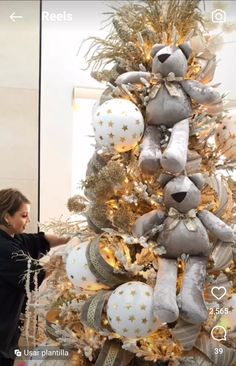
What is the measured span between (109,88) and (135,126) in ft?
0.62

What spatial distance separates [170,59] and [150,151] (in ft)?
0.74

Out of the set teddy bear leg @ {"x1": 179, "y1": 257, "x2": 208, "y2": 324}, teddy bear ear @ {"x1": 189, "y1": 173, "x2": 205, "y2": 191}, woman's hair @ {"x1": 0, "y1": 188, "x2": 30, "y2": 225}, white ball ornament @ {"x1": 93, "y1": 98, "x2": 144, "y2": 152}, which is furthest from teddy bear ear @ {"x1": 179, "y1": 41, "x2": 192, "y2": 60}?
woman's hair @ {"x1": 0, "y1": 188, "x2": 30, "y2": 225}

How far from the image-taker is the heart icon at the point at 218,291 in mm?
1244

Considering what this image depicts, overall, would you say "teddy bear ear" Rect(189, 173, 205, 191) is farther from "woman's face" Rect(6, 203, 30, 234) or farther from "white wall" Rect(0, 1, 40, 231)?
"white wall" Rect(0, 1, 40, 231)

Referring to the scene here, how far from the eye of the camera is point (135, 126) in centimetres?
122

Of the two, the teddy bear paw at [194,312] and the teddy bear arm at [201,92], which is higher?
the teddy bear arm at [201,92]

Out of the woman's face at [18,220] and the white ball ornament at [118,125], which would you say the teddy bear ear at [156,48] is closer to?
the white ball ornament at [118,125]

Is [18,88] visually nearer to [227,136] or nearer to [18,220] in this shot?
[18,220]

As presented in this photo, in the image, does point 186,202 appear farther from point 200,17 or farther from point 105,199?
point 200,17

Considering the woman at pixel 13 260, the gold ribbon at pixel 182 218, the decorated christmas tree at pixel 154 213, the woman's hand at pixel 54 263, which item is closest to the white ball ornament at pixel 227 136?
the decorated christmas tree at pixel 154 213

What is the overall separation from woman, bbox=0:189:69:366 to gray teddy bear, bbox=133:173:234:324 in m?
0.57

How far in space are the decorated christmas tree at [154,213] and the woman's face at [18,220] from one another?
0.55 m

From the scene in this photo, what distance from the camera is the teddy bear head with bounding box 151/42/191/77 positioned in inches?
49.5

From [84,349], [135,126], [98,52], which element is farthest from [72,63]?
[84,349]
